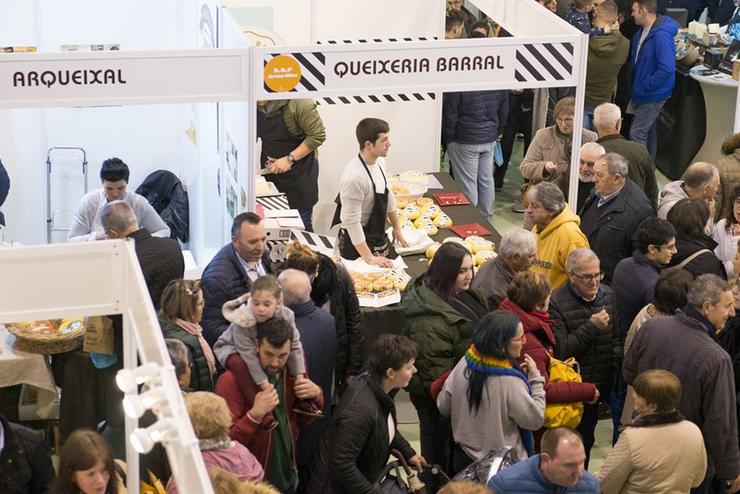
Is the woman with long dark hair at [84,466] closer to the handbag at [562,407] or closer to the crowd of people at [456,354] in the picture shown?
the crowd of people at [456,354]

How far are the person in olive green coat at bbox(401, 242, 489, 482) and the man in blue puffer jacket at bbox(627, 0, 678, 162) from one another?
4690 mm

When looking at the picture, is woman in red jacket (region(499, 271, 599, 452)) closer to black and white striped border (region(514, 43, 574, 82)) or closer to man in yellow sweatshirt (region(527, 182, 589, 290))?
man in yellow sweatshirt (region(527, 182, 589, 290))

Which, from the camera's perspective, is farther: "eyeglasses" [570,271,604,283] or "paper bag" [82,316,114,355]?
"eyeglasses" [570,271,604,283]

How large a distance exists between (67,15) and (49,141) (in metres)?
0.88

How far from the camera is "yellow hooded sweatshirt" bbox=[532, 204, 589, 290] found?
6.43 m

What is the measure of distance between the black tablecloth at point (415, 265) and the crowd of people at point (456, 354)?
23 centimetres

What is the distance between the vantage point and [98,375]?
5.93m

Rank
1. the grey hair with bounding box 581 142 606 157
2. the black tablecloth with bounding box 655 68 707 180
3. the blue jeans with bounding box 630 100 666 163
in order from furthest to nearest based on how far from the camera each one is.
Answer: the black tablecloth with bounding box 655 68 707 180 < the blue jeans with bounding box 630 100 666 163 < the grey hair with bounding box 581 142 606 157

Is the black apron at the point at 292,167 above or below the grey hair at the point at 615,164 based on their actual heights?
below

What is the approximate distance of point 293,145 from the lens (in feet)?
27.2

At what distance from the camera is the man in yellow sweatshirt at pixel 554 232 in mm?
6441

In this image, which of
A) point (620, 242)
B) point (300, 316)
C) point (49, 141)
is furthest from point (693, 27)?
point (300, 316)

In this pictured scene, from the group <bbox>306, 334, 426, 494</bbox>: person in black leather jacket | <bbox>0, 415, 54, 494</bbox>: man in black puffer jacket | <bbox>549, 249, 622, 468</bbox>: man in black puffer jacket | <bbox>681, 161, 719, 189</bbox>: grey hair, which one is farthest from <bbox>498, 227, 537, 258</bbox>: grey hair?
<bbox>0, 415, 54, 494</bbox>: man in black puffer jacket

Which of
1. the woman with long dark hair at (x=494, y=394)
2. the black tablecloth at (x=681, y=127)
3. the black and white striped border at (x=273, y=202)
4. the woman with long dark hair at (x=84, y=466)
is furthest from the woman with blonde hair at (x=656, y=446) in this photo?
the black tablecloth at (x=681, y=127)
